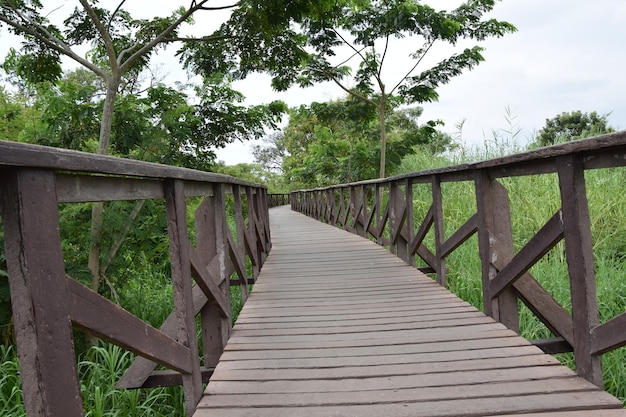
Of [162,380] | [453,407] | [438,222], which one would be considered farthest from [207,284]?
[438,222]

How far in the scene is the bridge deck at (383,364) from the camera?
6.13 ft

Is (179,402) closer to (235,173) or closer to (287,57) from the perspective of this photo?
(287,57)

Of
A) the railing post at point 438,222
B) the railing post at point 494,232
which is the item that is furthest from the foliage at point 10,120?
the railing post at point 494,232

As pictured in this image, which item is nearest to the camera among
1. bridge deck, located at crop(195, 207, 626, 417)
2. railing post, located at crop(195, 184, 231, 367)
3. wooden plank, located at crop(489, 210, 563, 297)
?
bridge deck, located at crop(195, 207, 626, 417)

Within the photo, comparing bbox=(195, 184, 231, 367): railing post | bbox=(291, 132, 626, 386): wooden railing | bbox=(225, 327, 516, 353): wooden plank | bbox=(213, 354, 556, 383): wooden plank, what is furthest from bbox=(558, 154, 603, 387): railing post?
bbox=(195, 184, 231, 367): railing post

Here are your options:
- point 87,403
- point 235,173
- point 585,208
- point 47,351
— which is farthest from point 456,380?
point 235,173

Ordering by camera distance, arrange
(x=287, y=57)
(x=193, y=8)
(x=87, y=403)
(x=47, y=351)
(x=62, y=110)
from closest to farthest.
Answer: (x=47, y=351), (x=87, y=403), (x=62, y=110), (x=193, y=8), (x=287, y=57)

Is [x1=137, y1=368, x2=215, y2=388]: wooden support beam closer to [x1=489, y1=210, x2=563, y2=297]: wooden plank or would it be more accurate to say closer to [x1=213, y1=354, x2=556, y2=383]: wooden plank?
[x1=213, y1=354, x2=556, y2=383]: wooden plank

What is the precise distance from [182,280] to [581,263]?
171 cm

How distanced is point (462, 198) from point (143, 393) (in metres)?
4.99

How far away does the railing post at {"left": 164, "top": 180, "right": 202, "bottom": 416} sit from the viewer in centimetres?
199

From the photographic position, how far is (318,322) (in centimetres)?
307

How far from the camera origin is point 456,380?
6.84 ft

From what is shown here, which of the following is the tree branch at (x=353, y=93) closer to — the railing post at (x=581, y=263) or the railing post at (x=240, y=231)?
the railing post at (x=240, y=231)
